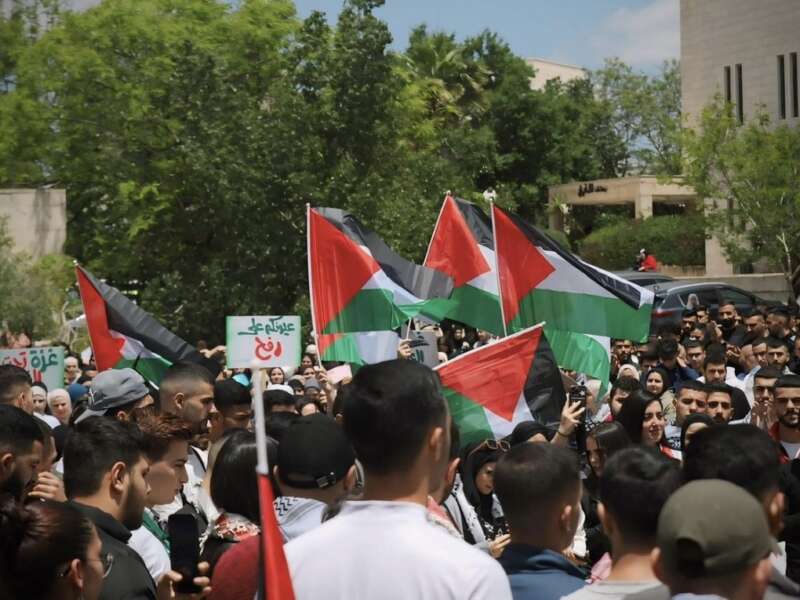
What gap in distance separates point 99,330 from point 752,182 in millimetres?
29022

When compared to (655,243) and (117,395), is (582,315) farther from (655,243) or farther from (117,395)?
(655,243)

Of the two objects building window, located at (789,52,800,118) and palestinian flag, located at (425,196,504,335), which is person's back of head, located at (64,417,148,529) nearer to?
palestinian flag, located at (425,196,504,335)

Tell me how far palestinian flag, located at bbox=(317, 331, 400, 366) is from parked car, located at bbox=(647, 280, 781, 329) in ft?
44.9

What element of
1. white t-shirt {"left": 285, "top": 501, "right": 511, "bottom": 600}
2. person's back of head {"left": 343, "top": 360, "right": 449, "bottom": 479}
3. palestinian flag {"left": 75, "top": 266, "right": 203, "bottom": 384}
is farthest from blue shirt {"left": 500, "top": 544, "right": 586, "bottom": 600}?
palestinian flag {"left": 75, "top": 266, "right": 203, "bottom": 384}

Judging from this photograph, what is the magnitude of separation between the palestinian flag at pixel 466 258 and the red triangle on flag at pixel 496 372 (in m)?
3.91

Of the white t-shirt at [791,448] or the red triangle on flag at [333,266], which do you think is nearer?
the white t-shirt at [791,448]

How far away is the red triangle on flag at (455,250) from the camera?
42.4ft

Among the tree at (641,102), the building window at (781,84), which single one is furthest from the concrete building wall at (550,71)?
the building window at (781,84)

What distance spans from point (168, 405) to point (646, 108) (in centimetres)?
6701

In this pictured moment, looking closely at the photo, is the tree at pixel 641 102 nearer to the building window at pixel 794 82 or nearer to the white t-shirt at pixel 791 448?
the building window at pixel 794 82

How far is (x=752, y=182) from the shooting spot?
37969mm

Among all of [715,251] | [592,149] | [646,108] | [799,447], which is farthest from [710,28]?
[799,447]

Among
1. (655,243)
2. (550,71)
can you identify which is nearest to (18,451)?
(655,243)

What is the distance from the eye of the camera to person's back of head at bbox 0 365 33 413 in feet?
26.0
